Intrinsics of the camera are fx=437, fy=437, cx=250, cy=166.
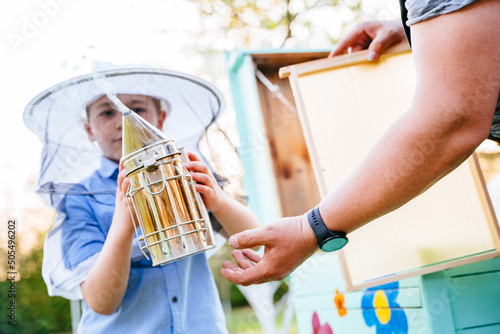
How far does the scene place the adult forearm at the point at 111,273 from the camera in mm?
1082

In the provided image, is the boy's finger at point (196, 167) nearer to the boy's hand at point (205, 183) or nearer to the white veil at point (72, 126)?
the boy's hand at point (205, 183)

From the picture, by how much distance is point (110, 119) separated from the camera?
3.91 ft

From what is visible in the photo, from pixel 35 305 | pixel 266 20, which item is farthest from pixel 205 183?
pixel 35 305

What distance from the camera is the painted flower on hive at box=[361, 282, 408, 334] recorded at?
133 cm

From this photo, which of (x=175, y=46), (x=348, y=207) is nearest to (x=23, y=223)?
(x=175, y=46)

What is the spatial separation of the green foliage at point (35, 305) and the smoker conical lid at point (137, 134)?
5.81 meters

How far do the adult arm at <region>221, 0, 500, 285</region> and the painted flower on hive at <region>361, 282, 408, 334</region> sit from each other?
1.84 feet

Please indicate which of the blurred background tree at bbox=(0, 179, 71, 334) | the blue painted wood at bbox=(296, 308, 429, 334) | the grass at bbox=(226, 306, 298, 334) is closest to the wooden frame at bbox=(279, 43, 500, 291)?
the blue painted wood at bbox=(296, 308, 429, 334)

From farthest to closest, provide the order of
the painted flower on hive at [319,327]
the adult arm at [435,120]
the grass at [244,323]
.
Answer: the grass at [244,323]
the painted flower on hive at [319,327]
the adult arm at [435,120]

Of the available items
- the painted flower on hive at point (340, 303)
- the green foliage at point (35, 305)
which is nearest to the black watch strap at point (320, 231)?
the painted flower on hive at point (340, 303)

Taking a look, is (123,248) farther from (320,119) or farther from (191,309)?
(320,119)

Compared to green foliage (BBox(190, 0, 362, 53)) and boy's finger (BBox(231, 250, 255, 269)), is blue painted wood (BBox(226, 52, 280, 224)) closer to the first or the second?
boy's finger (BBox(231, 250, 255, 269))

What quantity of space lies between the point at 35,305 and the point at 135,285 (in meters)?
6.23

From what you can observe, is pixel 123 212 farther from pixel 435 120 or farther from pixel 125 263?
pixel 435 120
